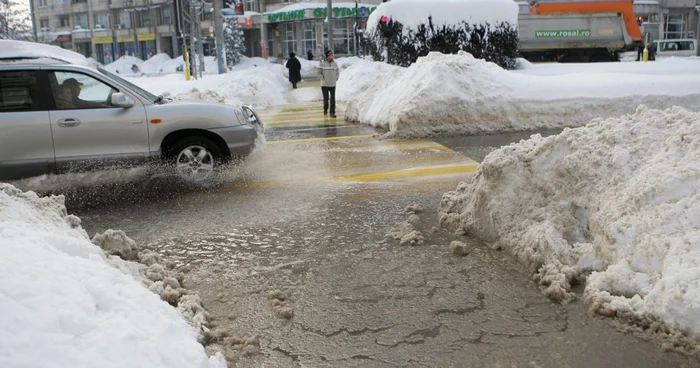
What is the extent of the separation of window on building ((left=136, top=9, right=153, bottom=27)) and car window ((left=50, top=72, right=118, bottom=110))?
71.6m

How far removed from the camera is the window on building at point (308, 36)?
192ft

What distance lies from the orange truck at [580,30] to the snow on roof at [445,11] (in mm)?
12631

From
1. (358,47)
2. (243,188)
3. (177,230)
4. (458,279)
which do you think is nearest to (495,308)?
(458,279)

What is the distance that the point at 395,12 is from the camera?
20828 mm

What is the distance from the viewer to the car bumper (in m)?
7.43

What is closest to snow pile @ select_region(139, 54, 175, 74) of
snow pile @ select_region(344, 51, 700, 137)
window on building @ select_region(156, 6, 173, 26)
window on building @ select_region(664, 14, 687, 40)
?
window on building @ select_region(156, 6, 173, 26)

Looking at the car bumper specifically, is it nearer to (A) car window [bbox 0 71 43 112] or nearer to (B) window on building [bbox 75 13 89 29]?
(A) car window [bbox 0 71 43 112]

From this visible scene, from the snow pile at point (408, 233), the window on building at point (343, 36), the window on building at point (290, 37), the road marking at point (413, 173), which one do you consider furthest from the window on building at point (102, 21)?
the snow pile at point (408, 233)

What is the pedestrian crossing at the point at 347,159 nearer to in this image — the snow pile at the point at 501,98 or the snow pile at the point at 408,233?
the snow pile at the point at 501,98

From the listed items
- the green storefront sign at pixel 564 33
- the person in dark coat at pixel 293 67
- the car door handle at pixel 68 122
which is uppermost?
the green storefront sign at pixel 564 33

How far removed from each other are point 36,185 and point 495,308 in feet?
18.0

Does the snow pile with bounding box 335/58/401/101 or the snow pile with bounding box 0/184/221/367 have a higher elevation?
the snow pile with bounding box 335/58/401/101

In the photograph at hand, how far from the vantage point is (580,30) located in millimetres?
32281

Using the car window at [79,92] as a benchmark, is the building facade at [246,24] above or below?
above
